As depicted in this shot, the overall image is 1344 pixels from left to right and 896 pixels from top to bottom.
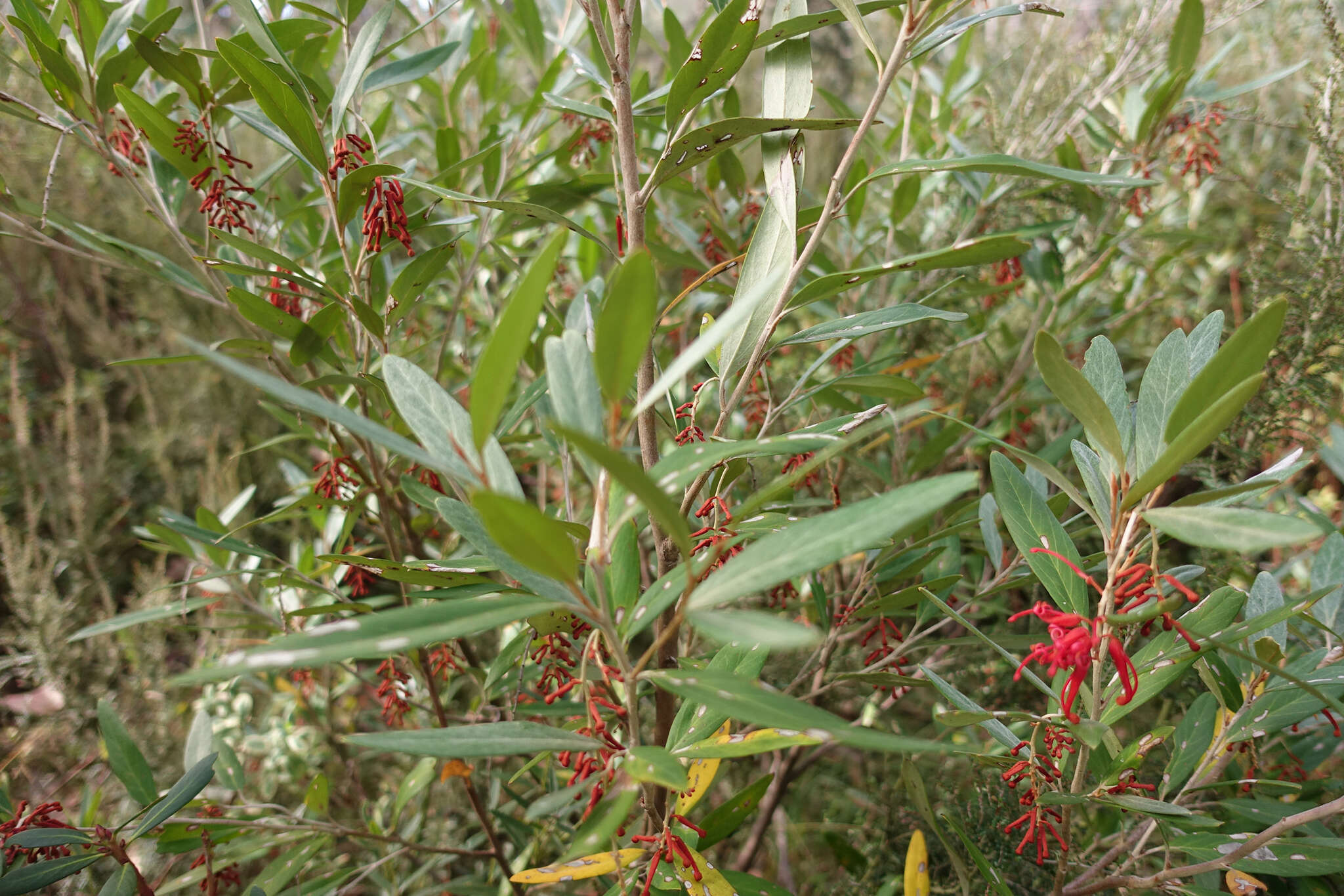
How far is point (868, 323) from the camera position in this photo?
0.59 metres

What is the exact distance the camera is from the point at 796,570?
1.13ft

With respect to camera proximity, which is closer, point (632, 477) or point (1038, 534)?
point (632, 477)

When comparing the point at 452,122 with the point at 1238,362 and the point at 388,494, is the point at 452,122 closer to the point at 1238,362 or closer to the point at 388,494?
the point at 388,494

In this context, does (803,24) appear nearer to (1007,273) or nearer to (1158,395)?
(1158,395)

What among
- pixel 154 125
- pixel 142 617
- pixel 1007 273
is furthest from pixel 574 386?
pixel 1007 273

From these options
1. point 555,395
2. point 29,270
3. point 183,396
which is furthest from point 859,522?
point 29,270

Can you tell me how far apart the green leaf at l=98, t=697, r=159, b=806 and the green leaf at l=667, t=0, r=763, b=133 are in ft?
2.57

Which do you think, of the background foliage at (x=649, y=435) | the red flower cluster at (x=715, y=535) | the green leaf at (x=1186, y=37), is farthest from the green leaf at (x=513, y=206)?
the green leaf at (x=1186, y=37)

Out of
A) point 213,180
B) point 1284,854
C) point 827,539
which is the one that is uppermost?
point 213,180

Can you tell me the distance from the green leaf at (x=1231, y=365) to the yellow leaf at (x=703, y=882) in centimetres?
40

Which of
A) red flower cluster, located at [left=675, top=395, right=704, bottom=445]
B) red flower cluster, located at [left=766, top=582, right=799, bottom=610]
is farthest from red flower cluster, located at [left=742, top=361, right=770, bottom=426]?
red flower cluster, located at [left=675, top=395, right=704, bottom=445]

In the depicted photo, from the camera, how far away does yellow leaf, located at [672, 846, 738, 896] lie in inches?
19.9

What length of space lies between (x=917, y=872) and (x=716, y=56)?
72cm

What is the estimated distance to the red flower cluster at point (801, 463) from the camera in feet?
2.42
